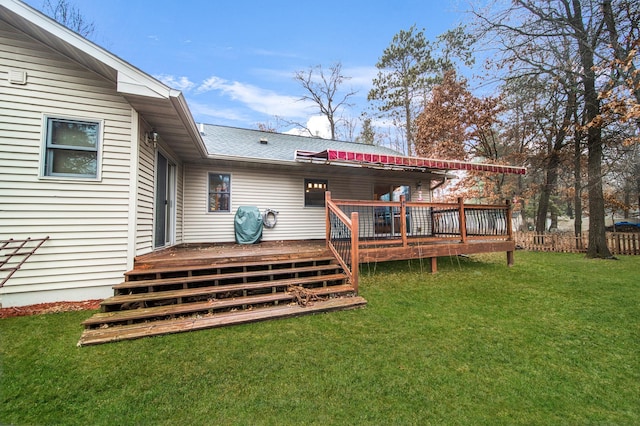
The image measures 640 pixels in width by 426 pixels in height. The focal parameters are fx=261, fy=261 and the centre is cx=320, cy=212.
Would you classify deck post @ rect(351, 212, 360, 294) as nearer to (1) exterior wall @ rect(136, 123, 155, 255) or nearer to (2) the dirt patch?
(1) exterior wall @ rect(136, 123, 155, 255)

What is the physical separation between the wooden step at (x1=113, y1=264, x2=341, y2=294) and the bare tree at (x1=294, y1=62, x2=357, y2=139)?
16.6 metres

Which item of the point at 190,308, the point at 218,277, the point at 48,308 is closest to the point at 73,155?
the point at 48,308

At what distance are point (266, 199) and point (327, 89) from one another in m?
14.7

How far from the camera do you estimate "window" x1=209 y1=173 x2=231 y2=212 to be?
7312 mm

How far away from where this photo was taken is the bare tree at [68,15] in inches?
465

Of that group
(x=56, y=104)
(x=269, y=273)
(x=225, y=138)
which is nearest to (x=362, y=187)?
(x=225, y=138)

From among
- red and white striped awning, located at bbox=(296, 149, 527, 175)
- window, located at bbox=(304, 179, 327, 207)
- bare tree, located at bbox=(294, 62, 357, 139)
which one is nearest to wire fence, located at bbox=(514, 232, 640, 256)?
red and white striped awning, located at bbox=(296, 149, 527, 175)

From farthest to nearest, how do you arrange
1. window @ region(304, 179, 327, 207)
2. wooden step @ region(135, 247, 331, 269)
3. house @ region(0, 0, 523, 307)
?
window @ region(304, 179, 327, 207) < wooden step @ region(135, 247, 331, 269) < house @ region(0, 0, 523, 307)

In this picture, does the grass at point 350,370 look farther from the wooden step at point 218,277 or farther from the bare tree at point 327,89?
the bare tree at point 327,89

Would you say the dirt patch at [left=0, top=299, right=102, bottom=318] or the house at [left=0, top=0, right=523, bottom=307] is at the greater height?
the house at [left=0, top=0, right=523, bottom=307]

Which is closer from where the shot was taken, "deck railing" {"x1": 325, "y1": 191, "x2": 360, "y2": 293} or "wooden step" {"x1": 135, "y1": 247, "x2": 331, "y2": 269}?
"wooden step" {"x1": 135, "y1": 247, "x2": 331, "y2": 269}

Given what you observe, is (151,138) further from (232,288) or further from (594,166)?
(594,166)

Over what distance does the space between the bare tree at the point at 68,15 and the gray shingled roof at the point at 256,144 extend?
9174 mm

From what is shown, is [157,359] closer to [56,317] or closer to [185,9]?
[56,317]
